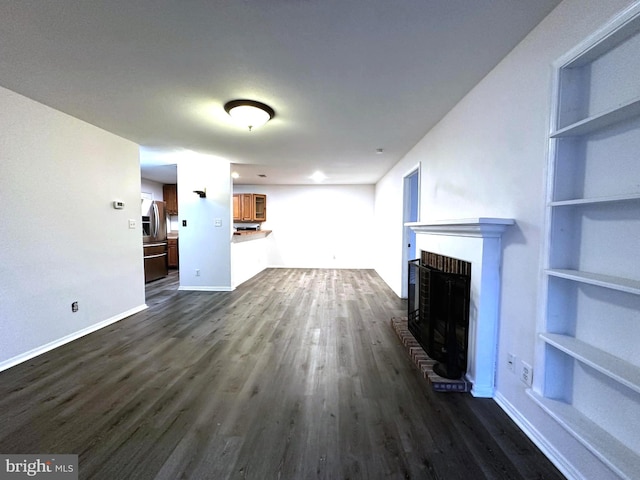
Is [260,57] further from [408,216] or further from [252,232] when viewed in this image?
[252,232]

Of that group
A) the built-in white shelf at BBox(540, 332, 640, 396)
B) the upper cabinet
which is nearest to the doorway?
the built-in white shelf at BBox(540, 332, 640, 396)

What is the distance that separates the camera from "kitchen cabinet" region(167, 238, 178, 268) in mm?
7199

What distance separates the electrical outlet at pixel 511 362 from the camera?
5.75 ft

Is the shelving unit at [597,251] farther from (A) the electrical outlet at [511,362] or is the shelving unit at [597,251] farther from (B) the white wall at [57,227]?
(B) the white wall at [57,227]

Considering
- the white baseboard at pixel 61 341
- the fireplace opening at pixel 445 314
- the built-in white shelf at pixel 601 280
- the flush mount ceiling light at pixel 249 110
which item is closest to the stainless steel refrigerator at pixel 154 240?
the white baseboard at pixel 61 341

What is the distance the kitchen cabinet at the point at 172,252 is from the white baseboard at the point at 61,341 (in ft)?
12.1

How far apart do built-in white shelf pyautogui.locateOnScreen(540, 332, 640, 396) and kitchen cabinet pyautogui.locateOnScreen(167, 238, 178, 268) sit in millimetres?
7766

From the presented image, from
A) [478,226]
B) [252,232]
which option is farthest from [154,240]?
[478,226]

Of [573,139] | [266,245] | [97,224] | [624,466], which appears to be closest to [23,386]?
[97,224]

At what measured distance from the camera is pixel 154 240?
5.88m

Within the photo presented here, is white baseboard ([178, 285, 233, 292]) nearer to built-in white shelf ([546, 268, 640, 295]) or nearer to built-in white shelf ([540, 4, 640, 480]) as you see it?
built-in white shelf ([540, 4, 640, 480])

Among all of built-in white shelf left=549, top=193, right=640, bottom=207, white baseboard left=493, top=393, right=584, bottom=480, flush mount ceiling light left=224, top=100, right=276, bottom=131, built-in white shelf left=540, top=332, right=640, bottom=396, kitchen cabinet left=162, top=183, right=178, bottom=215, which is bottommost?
white baseboard left=493, top=393, right=584, bottom=480

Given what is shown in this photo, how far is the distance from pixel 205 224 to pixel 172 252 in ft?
10.1

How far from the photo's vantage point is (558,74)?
137cm
